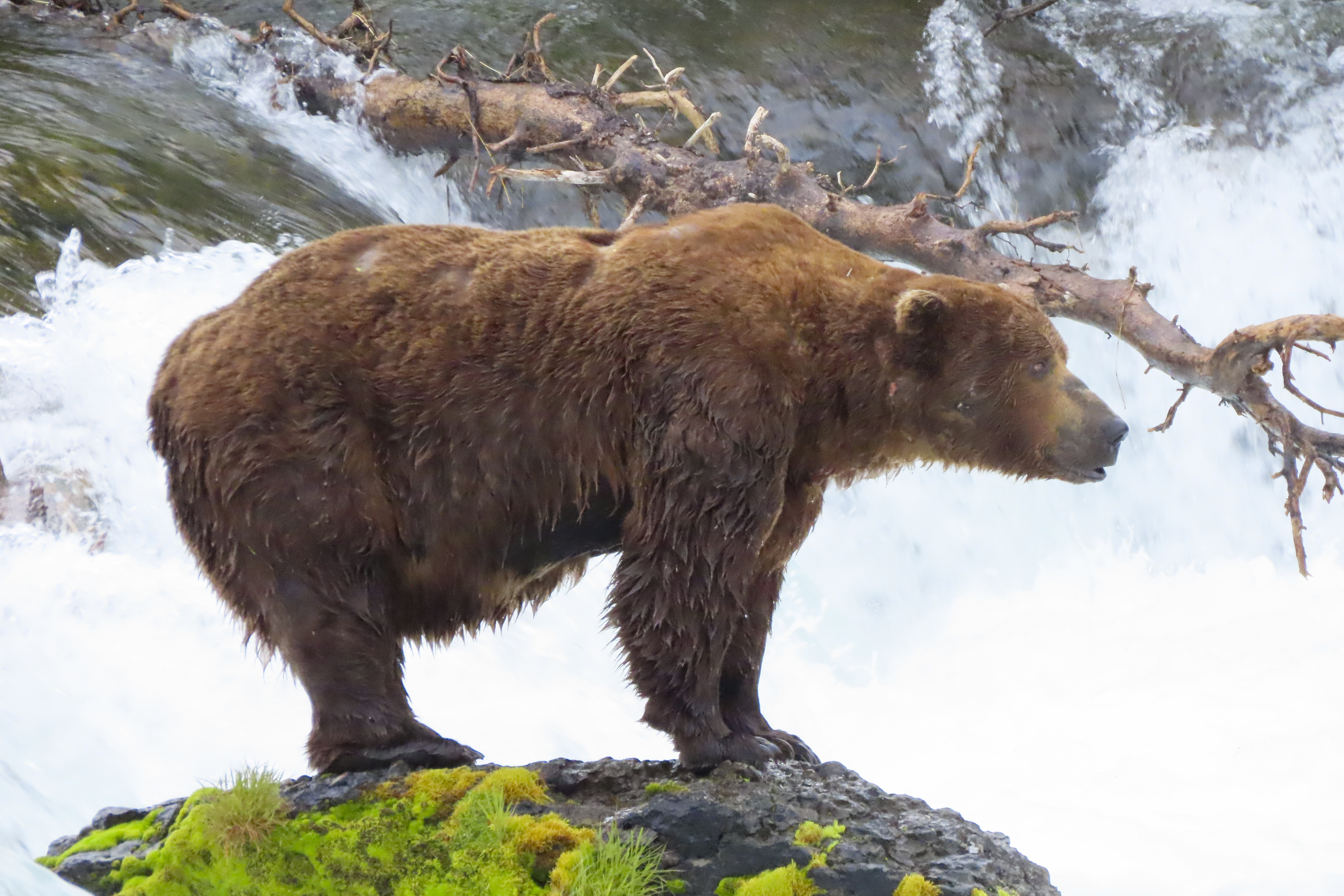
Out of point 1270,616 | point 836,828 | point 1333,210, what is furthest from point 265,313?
point 1333,210

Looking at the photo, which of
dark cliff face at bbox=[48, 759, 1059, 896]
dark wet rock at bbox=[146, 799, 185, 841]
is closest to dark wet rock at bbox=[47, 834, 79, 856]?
dark cliff face at bbox=[48, 759, 1059, 896]

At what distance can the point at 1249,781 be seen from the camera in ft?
29.6

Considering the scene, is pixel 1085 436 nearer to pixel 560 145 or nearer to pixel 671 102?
pixel 560 145

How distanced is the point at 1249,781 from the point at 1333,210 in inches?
283

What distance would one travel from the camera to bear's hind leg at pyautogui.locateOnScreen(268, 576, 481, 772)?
4672 mm

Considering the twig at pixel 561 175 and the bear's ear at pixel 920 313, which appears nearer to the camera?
the bear's ear at pixel 920 313

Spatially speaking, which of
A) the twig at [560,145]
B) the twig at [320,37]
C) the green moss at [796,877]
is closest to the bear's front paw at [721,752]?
the green moss at [796,877]

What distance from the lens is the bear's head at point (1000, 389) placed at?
16.0 ft

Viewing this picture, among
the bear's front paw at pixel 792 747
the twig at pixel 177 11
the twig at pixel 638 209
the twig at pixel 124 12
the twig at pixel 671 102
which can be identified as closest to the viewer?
the bear's front paw at pixel 792 747

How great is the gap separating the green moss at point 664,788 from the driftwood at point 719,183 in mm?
3047

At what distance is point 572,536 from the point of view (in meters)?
5.03

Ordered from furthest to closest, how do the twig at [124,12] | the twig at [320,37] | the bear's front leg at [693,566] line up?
the twig at [124,12] → the twig at [320,37] → the bear's front leg at [693,566]

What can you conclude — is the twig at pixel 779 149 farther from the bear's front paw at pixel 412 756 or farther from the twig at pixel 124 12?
the twig at pixel 124 12

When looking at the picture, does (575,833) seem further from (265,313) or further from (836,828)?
(265,313)
